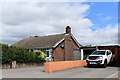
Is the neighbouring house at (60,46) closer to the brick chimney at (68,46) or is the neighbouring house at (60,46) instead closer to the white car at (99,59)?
the brick chimney at (68,46)

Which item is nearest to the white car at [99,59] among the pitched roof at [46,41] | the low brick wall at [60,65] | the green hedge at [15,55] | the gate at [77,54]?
the low brick wall at [60,65]

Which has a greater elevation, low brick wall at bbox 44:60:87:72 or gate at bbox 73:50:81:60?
gate at bbox 73:50:81:60

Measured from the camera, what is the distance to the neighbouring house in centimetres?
4278

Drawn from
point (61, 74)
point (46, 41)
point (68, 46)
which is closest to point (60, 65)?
point (61, 74)

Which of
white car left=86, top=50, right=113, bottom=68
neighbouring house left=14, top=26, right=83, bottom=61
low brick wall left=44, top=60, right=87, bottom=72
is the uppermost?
neighbouring house left=14, top=26, right=83, bottom=61

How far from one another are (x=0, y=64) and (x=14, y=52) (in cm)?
281

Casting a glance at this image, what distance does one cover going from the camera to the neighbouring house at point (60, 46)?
42.8m

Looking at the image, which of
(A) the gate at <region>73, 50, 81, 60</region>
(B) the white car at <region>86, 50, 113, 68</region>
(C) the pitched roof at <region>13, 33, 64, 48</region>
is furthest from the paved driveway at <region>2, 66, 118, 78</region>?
(A) the gate at <region>73, 50, 81, 60</region>

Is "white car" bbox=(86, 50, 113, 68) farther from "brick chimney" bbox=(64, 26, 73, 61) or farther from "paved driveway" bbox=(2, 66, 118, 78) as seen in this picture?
"brick chimney" bbox=(64, 26, 73, 61)

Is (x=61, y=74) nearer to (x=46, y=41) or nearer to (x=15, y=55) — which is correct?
(x=15, y=55)

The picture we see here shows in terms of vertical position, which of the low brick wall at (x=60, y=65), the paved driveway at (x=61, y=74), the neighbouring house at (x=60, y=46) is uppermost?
the neighbouring house at (x=60, y=46)

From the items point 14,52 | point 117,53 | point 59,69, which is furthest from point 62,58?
point 59,69

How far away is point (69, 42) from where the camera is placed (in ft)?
148

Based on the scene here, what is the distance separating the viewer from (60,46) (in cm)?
4391
